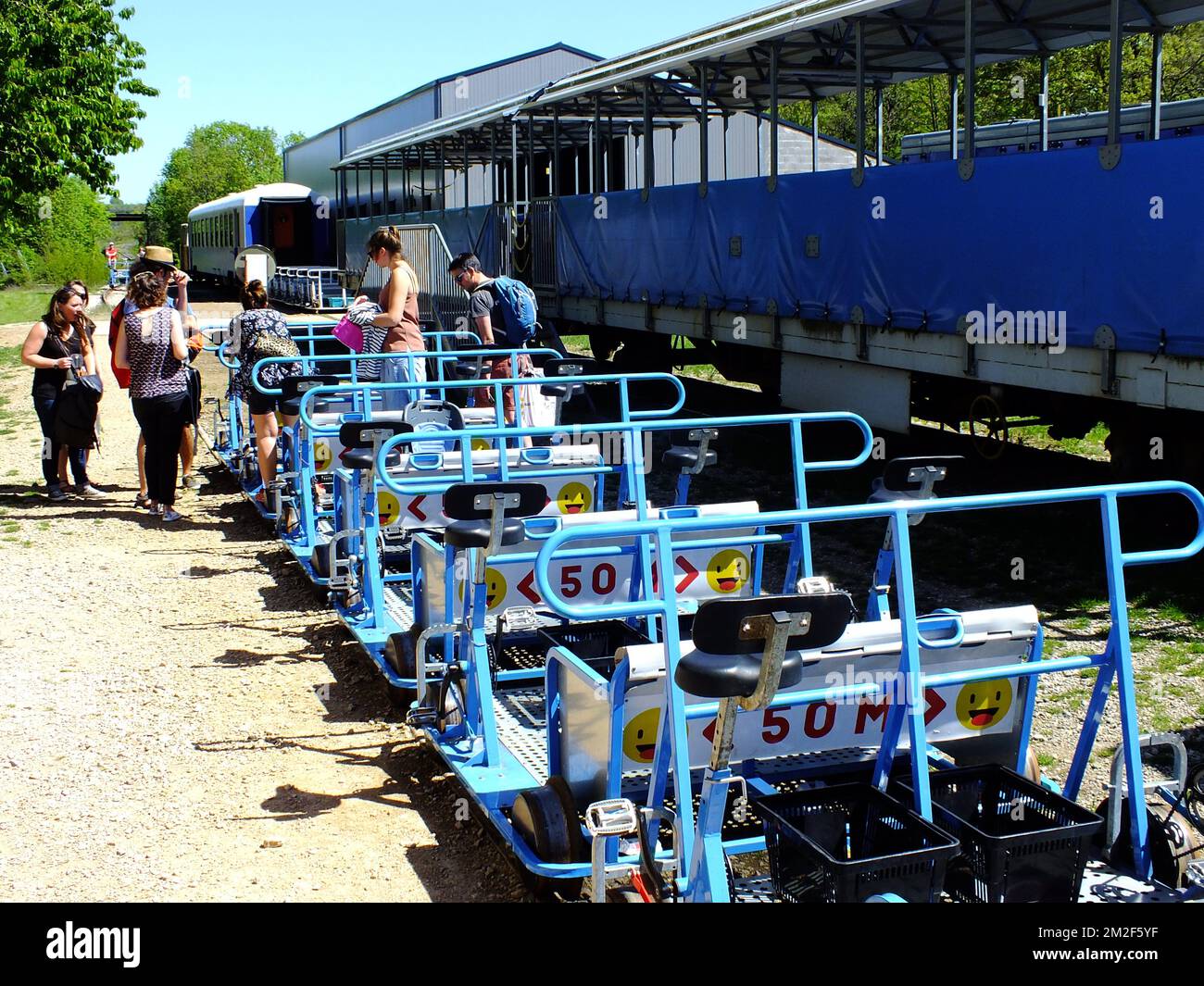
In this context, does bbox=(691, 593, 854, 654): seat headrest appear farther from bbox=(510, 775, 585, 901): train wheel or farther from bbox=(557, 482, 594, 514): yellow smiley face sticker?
bbox=(557, 482, 594, 514): yellow smiley face sticker

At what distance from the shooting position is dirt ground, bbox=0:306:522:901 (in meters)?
4.49

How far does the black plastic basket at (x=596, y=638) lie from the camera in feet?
17.8

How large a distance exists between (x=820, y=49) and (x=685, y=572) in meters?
9.58

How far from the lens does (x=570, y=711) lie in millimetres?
4320

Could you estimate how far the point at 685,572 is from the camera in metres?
5.72

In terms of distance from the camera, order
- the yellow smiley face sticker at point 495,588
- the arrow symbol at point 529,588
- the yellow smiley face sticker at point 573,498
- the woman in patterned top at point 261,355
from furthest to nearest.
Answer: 1. the woman in patterned top at point 261,355
2. the yellow smiley face sticker at point 573,498
3. the arrow symbol at point 529,588
4. the yellow smiley face sticker at point 495,588

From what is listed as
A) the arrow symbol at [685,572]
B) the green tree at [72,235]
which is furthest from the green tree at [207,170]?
the arrow symbol at [685,572]

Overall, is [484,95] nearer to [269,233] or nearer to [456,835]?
[269,233]

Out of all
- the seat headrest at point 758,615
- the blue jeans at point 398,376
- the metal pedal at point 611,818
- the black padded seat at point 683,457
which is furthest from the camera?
the blue jeans at point 398,376

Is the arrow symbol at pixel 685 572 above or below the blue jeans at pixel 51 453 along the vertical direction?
below

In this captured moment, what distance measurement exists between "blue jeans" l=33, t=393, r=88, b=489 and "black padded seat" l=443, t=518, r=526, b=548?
7.18 meters

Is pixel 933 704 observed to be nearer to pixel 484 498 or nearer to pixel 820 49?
pixel 484 498

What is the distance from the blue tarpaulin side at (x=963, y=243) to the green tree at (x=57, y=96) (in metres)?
21.1

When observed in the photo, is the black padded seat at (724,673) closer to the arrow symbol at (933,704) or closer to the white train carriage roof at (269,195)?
the arrow symbol at (933,704)
